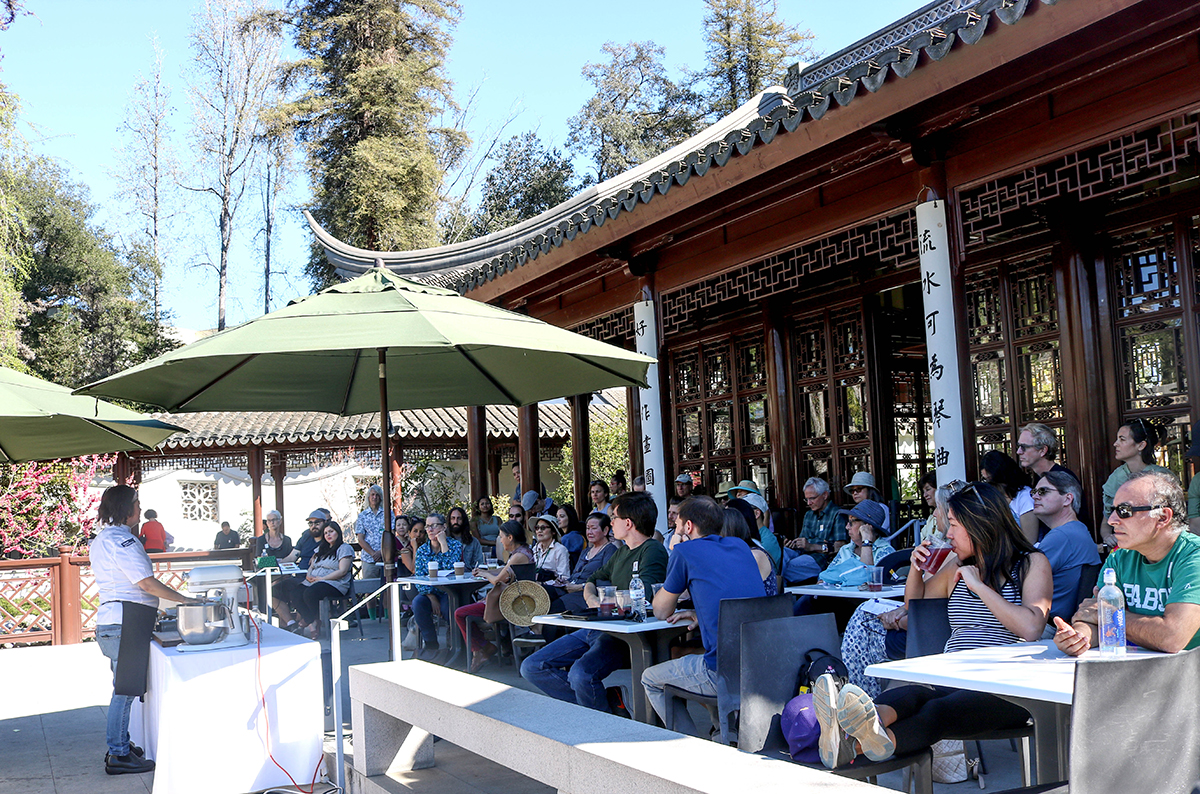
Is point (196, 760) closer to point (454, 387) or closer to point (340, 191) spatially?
point (454, 387)

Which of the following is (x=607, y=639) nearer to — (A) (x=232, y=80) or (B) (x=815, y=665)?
(B) (x=815, y=665)

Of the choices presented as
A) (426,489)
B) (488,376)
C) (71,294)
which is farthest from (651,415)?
(71,294)

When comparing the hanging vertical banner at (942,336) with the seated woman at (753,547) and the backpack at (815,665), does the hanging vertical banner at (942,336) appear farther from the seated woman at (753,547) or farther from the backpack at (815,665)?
the backpack at (815,665)

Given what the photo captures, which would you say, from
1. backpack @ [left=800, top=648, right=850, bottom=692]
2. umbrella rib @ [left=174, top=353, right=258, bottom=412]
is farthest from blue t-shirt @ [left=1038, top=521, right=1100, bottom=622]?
umbrella rib @ [left=174, top=353, right=258, bottom=412]

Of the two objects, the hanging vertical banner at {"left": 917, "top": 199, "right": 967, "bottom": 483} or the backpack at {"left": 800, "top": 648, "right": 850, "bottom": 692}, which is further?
the hanging vertical banner at {"left": 917, "top": 199, "right": 967, "bottom": 483}

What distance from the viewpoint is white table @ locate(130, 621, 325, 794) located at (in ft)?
14.3

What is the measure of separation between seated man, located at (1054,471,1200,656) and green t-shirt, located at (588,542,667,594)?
98.1 inches

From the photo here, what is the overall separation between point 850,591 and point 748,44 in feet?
Result: 75.4

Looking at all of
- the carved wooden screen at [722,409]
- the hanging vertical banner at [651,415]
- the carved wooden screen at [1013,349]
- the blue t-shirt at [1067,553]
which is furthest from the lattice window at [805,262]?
the blue t-shirt at [1067,553]

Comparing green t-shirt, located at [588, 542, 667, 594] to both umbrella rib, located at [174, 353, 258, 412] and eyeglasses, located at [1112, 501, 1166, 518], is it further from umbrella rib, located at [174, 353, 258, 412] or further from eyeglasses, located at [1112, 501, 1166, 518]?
eyeglasses, located at [1112, 501, 1166, 518]

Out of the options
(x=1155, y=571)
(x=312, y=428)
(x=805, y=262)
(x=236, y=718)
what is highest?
(x=805, y=262)

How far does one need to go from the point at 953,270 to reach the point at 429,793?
12.7 ft

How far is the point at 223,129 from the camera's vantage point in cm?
2820

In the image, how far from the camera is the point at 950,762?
4.20 m
